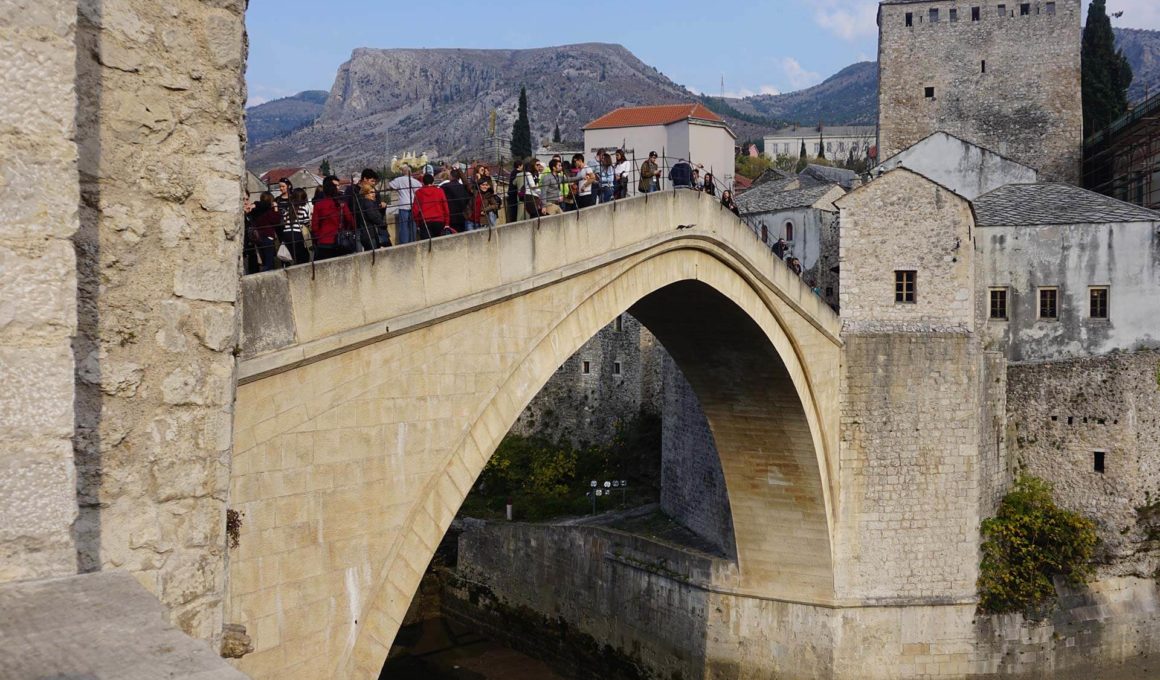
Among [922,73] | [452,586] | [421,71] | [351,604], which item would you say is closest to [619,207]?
[351,604]

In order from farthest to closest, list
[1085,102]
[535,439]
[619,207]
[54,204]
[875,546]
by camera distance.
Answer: [1085,102]
[535,439]
[875,546]
[619,207]
[54,204]

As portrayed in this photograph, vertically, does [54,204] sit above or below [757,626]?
above

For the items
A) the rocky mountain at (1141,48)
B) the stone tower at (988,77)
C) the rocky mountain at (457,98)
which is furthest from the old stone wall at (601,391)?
the rocky mountain at (1141,48)

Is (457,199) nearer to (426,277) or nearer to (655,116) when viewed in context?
(426,277)

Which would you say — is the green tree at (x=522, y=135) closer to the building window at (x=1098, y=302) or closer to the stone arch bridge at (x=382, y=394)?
the building window at (x=1098, y=302)

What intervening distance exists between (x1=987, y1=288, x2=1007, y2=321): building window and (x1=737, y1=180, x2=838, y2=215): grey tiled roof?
15.8 ft

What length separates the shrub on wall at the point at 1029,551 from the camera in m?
17.9

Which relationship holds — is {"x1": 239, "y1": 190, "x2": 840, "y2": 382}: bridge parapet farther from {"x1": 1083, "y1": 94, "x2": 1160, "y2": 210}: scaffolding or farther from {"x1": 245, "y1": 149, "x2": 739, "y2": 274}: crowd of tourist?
{"x1": 1083, "y1": 94, "x2": 1160, "y2": 210}: scaffolding

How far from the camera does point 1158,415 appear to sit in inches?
752

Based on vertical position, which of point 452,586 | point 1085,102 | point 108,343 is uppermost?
point 1085,102

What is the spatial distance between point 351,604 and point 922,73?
30.2 meters

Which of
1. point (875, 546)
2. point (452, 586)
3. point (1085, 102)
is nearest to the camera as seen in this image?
point (875, 546)

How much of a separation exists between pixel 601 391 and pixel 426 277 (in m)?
22.8

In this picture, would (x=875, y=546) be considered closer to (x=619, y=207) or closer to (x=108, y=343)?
(x=619, y=207)
